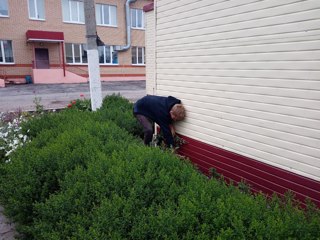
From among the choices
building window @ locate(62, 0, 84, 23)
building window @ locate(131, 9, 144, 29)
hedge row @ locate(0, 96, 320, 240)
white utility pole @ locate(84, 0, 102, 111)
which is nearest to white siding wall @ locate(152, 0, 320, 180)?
hedge row @ locate(0, 96, 320, 240)

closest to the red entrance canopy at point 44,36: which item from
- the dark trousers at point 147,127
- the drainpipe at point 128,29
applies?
the drainpipe at point 128,29

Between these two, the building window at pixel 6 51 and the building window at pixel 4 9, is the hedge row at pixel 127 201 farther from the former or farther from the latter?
the building window at pixel 4 9

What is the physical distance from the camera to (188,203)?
214cm

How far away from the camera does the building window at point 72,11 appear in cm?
2341

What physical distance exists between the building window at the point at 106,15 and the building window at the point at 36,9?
480cm

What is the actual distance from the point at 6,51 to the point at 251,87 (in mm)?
22821

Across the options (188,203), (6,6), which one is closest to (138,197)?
(188,203)

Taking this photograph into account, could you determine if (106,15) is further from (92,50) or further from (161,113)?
(161,113)

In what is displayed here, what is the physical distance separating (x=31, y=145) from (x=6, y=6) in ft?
70.9

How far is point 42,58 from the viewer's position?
2331cm

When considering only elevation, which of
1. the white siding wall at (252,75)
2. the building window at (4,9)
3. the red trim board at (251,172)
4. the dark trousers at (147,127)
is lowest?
the red trim board at (251,172)

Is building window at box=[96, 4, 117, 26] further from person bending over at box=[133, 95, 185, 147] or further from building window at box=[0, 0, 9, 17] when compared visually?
person bending over at box=[133, 95, 185, 147]

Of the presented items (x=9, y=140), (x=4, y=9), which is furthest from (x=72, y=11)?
(x=9, y=140)

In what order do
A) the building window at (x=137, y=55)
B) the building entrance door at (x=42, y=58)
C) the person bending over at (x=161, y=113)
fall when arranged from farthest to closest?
the building window at (x=137, y=55) → the building entrance door at (x=42, y=58) → the person bending over at (x=161, y=113)
